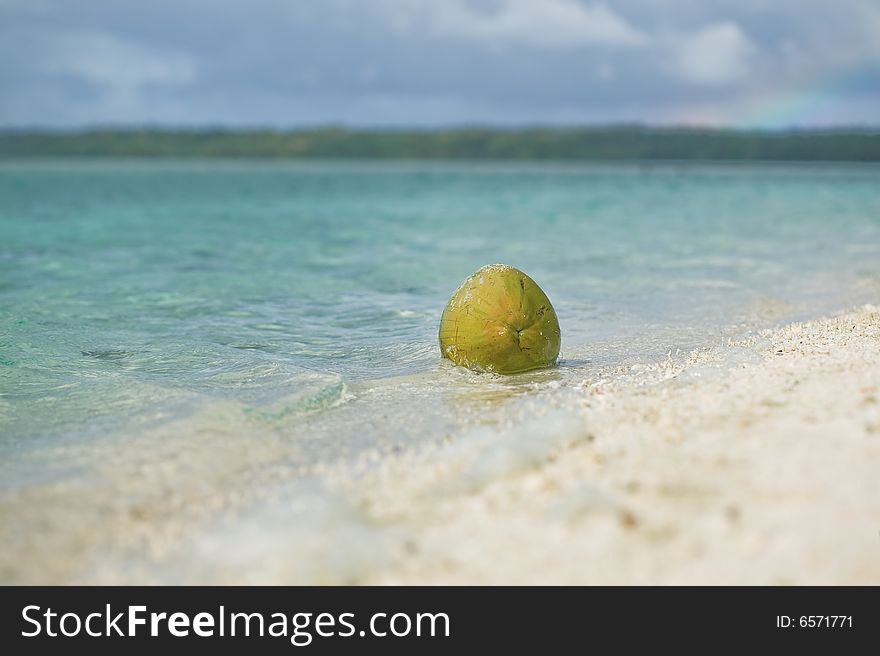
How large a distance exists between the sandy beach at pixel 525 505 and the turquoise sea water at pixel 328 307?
497mm

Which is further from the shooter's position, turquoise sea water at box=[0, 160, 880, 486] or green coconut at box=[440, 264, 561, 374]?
green coconut at box=[440, 264, 561, 374]

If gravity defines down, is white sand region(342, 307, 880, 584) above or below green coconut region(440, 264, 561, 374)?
below

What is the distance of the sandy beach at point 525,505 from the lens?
3.34 m

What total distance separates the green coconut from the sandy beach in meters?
1.51

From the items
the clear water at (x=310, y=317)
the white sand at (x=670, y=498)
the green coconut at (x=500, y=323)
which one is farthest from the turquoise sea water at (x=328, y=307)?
the white sand at (x=670, y=498)

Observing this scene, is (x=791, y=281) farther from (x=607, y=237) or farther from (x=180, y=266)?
(x=180, y=266)

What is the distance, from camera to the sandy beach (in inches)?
131

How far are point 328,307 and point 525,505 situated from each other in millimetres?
7209

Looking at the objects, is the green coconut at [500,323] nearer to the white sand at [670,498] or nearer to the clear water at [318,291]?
the clear water at [318,291]

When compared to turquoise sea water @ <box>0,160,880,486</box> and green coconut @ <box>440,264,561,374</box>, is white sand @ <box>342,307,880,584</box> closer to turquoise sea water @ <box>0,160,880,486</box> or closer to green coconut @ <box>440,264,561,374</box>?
turquoise sea water @ <box>0,160,880,486</box>

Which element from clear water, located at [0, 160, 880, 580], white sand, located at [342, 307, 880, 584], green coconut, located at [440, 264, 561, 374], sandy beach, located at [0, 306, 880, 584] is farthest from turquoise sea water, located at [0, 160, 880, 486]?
white sand, located at [342, 307, 880, 584]

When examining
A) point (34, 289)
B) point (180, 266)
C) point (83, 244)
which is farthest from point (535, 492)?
point (83, 244)

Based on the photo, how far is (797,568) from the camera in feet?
10.5

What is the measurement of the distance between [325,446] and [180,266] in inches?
418
